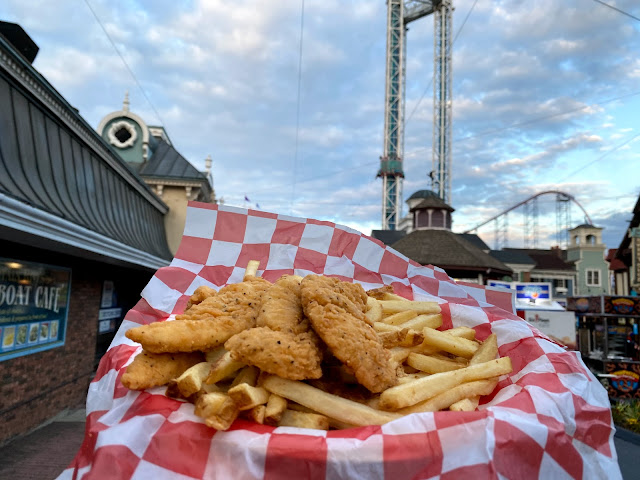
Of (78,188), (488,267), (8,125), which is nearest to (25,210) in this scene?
(8,125)

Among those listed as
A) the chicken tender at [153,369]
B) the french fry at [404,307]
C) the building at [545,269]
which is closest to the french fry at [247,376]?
the chicken tender at [153,369]

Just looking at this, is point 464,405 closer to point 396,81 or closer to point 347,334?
point 347,334

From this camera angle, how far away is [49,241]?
4.12 metres

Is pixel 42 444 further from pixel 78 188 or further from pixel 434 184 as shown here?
pixel 434 184

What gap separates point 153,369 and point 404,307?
1.35m

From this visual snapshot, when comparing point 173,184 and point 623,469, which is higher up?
point 173,184

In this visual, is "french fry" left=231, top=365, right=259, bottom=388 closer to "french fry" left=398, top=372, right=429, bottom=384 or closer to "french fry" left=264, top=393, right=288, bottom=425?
"french fry" left=264, top=393, right=288, bottom=425

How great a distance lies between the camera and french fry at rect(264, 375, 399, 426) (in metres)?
1.32

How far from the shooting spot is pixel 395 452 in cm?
116

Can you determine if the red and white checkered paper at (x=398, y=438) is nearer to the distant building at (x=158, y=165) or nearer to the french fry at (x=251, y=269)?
the french fry at (x=251, y=269)

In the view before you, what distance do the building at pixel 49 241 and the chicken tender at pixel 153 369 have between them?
2400mm

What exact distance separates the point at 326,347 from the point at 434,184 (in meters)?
46.5

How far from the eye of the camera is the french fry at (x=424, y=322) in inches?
81.9

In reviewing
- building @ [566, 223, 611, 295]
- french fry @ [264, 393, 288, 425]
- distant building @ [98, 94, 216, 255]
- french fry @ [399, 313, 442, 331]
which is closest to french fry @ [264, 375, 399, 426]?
french fry @ [264, 393, 288, 425]
